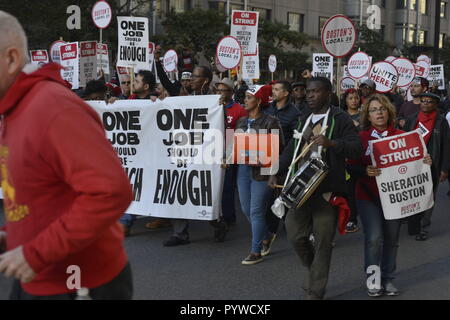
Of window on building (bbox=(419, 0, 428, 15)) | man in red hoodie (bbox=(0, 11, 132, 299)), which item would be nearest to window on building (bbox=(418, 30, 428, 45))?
window on building (bbox=(419, 0, 428, 15))

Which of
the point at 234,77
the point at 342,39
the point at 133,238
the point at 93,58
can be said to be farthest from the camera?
the point at 234,77

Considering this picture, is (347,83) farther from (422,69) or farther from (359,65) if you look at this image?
(422,69)

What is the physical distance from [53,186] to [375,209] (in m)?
3.76

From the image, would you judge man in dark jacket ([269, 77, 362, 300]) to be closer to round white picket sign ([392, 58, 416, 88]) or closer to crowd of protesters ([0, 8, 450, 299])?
crowd of protesters ([0, 8, 450, 299])

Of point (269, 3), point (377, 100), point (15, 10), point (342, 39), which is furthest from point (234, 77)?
point (269, 3)

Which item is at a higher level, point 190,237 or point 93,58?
point 93,58

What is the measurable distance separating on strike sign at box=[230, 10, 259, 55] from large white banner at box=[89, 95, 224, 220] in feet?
27.2

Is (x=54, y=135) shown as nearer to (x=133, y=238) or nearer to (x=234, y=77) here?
(x=133, y=238)

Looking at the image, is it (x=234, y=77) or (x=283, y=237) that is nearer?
(x=283, y=237)

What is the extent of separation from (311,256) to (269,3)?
4591 centimetres

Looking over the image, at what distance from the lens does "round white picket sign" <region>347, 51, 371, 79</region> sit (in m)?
18.5

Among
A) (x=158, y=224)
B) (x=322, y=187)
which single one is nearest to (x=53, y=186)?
(x=322, y=187)

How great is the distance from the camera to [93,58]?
1530cm

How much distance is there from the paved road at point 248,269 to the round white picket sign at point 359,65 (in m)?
10.7
